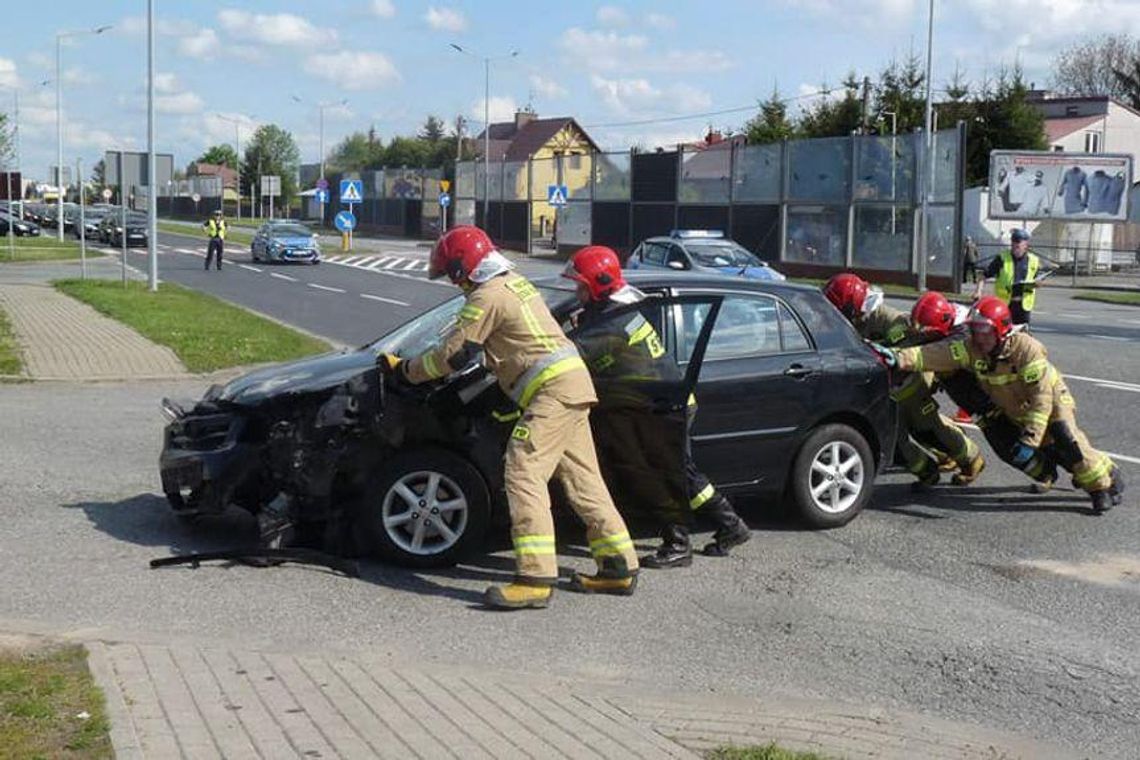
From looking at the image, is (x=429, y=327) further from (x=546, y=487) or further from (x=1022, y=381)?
(x=1022, y=381)

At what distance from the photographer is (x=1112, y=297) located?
3559 centimetres

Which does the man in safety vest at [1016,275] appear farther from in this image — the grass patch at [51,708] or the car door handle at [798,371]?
the grass patch at [51,708]

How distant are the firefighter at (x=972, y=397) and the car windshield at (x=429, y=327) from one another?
2.71 metres

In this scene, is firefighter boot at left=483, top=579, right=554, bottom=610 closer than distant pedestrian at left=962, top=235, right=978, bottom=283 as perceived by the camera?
Yes

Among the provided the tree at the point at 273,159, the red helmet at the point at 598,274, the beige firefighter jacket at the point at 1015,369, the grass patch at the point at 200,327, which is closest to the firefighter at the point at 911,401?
the beige firefighter jacket at the point at 1015,369

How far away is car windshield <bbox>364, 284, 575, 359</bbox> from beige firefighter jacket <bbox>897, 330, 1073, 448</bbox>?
7.46 feet

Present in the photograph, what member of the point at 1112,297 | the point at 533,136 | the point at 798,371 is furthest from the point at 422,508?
the point at 533,136

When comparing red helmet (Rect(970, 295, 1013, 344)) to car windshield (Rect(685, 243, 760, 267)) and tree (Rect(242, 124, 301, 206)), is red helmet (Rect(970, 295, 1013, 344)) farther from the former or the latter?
tree (Rect(242, 124, 301, 206))

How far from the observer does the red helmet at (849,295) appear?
9.08 meters

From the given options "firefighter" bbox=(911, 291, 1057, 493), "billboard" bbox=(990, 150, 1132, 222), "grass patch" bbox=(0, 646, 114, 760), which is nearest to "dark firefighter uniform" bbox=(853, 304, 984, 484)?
"firefighter" bbox=(911, 291, 1057, 493)

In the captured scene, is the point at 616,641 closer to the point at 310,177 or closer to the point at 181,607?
the point at 181,607

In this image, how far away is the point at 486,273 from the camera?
20.8ft

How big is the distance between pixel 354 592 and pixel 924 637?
2643 millimetres

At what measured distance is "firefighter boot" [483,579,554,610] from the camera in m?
6.12
